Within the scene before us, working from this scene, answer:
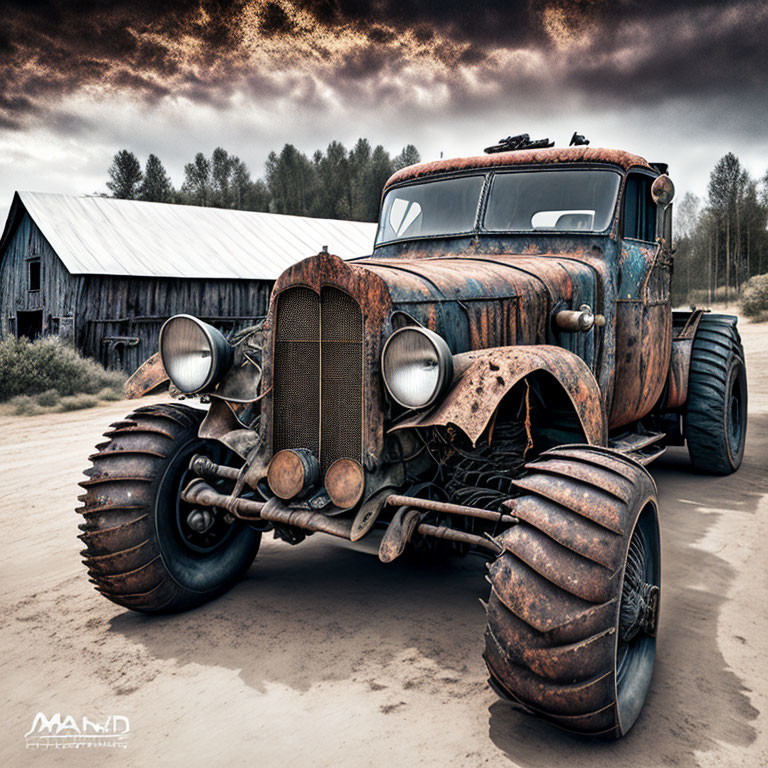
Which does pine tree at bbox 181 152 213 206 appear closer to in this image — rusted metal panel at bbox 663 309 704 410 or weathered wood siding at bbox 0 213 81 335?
weathered wood siding at bbox 0 213 81 335

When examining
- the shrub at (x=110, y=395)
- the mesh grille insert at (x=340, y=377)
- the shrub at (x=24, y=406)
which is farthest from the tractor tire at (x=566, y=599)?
the shrub at (x=110, y=395)

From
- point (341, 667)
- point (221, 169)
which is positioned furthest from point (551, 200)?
point (221, 169)

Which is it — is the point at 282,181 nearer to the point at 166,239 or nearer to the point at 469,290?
the point at 166,239

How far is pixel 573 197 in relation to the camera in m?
4.92

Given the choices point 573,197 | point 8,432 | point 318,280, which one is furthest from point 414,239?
point 8,432

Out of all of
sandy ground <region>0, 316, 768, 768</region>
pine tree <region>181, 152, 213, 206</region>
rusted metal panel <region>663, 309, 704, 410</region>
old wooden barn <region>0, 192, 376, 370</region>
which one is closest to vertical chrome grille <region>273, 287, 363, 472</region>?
sandy ground <region>0, 316, 768, 768</region>

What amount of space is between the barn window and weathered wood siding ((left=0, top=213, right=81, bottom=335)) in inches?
7.1

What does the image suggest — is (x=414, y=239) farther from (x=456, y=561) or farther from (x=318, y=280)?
(x=456, y=561)

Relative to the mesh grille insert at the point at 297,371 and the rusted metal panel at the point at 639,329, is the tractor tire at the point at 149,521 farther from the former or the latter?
the rusted metal panel at the point at 639,329

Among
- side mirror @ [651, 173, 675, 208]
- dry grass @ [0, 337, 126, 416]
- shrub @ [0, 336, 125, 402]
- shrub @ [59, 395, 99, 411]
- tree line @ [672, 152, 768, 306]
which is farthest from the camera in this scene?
tree line @ [672, 152, 768, 306]

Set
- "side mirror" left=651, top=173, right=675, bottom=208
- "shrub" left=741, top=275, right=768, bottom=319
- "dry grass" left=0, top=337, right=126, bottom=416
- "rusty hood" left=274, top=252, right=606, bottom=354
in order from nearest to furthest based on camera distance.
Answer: "rusty hood" left=274, top=252, right=606, bottom=354
"side mirror" left=651, top=173, right=675, bottom=208
"dry grass" left=0, top=337, right=126, bottom=416
"shrub" left=741, top=275, right=768, bottom=319

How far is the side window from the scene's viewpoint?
5.10m

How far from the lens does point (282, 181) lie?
6112 centimetres

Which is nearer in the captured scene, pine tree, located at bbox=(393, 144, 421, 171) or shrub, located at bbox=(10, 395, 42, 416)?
shrub, located at bbox=(10, 395, 42, 416)
